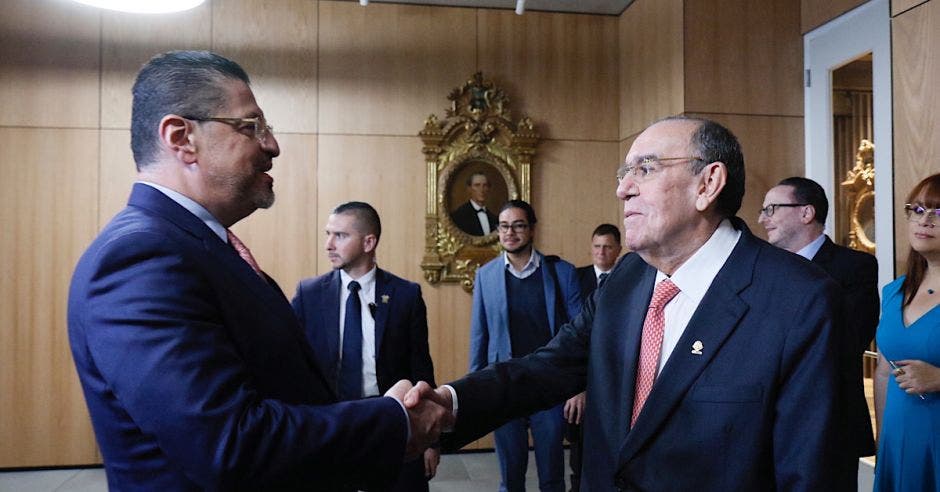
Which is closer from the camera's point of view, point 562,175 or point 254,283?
point 254,283

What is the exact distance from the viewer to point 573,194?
6207 mm

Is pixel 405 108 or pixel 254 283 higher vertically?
pixel 405 108

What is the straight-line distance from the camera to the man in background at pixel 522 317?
4.35m

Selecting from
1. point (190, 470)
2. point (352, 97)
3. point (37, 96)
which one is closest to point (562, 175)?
point (352, 97)

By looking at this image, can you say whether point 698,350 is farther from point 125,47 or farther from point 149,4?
point 125,47

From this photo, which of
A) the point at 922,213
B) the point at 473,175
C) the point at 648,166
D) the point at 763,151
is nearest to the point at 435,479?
the point at 473,175

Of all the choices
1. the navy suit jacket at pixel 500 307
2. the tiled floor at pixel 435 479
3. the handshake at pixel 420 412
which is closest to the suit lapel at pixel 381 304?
the navy suit jacket at pixel 500 307

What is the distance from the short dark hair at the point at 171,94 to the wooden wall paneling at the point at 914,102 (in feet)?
10.2

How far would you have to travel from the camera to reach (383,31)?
6027 millimetres

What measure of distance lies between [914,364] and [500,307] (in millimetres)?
2335

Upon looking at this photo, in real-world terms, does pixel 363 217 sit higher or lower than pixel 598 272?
higher

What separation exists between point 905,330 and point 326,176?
4.37 metres

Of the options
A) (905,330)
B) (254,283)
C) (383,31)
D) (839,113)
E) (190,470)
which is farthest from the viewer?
(383,31)

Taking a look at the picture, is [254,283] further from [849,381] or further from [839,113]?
[839,113]
